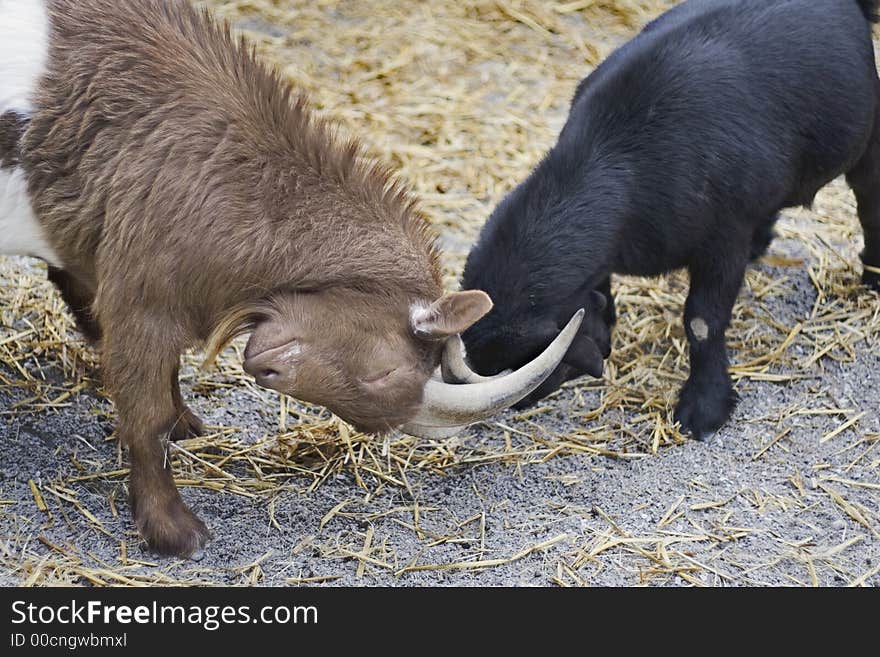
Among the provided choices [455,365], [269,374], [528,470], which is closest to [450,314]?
[455,365]

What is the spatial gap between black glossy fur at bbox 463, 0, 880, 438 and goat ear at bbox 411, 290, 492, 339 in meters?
0.68

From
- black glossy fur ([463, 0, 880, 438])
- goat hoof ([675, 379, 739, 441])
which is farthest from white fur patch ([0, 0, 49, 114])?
goat hoof ([675, 379, 739, 441])

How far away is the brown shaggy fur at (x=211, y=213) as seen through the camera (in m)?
3.74

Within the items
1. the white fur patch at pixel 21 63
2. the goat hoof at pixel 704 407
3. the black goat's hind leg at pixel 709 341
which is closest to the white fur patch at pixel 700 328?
the black goat's hind leg at pixel 709 341

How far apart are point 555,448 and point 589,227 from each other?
0.94 m

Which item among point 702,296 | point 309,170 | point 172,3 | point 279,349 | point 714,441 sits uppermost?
point 172,3

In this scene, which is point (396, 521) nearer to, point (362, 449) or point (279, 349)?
point (362, 449)

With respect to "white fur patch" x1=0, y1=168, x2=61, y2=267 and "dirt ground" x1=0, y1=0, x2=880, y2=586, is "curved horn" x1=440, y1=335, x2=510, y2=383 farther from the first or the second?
"white fur patch" x1=0, y1=168, x2=61, y2=267

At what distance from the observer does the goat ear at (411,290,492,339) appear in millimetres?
3590

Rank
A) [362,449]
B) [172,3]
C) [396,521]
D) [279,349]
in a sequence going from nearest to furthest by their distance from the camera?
[279,349], [172,3], [396,521], [362,449]

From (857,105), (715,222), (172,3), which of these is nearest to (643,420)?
(715,222)

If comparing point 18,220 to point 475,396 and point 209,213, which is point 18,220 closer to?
point 209,213

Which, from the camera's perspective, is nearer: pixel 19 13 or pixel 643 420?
pixel 19 13

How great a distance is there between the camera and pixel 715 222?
470 centimetres
